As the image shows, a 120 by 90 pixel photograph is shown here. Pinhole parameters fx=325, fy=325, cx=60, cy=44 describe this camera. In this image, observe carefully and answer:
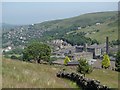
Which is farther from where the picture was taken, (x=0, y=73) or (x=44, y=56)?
(x=44, y=56)

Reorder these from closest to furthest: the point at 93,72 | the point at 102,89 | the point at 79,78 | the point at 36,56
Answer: the point at 102,89
the point at 79,78
the point at 93,72
the point at 36,56

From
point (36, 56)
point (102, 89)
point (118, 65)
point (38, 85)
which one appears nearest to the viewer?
point (38, 85)

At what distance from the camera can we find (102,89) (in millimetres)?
17094

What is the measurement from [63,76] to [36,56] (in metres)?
43.6

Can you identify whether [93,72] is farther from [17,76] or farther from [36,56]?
[36,56]

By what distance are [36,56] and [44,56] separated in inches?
98.3

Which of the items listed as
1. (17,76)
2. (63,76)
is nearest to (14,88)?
(17,76)

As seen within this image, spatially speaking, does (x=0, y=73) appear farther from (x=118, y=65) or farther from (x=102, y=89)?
(x=118, y=65)

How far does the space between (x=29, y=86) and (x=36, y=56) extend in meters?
52.6

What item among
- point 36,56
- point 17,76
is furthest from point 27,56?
point 17,76

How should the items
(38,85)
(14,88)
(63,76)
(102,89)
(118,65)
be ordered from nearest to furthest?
(14,88)
(38,85)
(102,89)
(63,76)
(118,65)

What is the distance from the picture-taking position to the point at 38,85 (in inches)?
624

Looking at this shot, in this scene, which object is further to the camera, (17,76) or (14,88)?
(17,76)

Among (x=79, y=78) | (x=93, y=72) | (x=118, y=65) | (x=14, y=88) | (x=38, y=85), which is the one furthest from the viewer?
(x=118, y=65)
